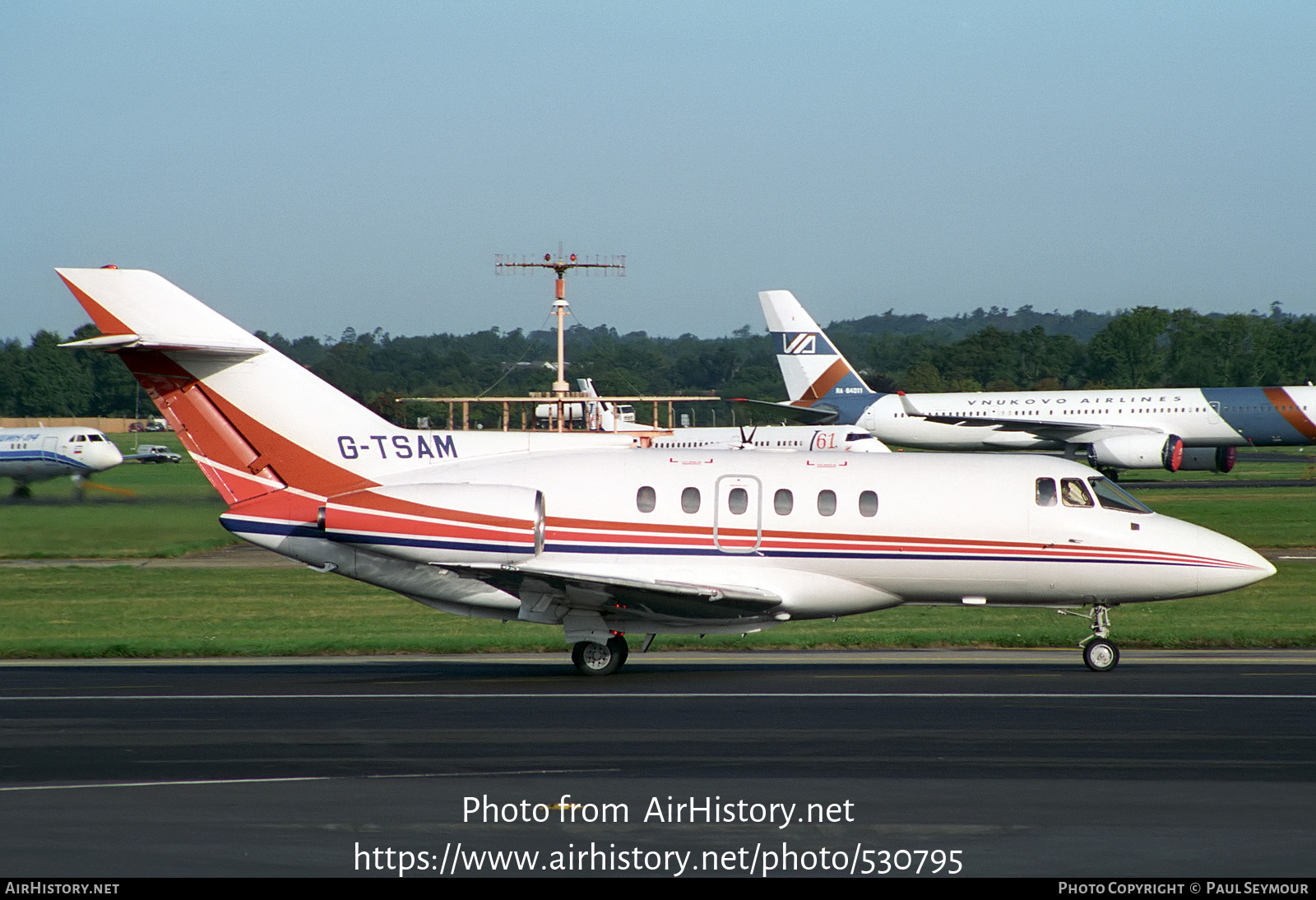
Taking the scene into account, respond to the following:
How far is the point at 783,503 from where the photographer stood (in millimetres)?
17406

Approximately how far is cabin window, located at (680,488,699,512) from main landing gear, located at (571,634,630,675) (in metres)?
1.82

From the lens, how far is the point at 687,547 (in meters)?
17.3

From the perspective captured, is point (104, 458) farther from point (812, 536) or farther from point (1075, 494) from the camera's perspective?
point (1075, 494)

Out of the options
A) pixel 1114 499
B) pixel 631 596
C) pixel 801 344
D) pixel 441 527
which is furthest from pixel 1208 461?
pixel 441 527

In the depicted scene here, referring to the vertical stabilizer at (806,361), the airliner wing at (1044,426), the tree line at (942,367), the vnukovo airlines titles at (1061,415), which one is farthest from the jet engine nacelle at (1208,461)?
the tree line at (942,367)

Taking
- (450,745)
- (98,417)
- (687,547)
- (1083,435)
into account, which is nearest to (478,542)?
(687,547)

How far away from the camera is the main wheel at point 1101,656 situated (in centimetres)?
1728

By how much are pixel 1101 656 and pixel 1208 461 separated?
51.8 meters

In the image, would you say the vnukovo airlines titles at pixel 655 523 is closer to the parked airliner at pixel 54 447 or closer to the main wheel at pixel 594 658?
the main wheel at pixel 594 658

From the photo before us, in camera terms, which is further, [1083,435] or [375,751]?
[1083,435]

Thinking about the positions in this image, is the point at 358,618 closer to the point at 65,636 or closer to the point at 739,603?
the point at 65,636

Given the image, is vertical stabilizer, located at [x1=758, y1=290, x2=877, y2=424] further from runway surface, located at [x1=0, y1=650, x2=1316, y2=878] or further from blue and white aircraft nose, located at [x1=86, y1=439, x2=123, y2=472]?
runway surface, located at [x1=0, y1=650, x2=1316, y2=878]

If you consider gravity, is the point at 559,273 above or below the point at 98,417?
above

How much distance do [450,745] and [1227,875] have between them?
6.96m
